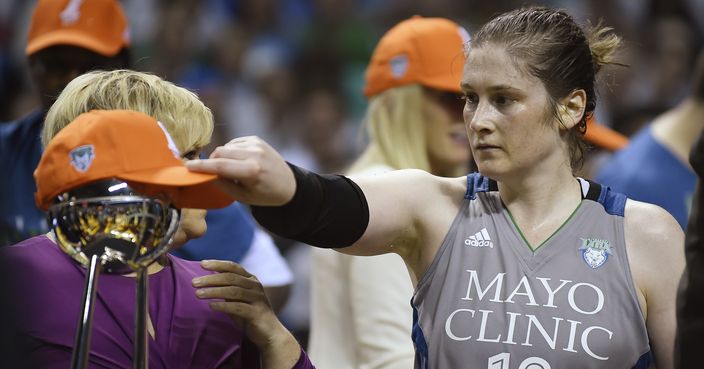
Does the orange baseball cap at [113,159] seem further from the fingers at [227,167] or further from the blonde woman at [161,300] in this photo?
the blonde woman at [161,300]

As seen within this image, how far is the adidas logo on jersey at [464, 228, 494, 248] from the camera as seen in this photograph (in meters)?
2.28

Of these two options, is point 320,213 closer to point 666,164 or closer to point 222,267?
point 222,267

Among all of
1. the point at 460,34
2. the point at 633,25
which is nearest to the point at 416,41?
the point at 460,34

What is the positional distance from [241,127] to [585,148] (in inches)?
189

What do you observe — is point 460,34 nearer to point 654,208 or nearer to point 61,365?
point 654,208

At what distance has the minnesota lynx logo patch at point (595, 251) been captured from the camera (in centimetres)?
224

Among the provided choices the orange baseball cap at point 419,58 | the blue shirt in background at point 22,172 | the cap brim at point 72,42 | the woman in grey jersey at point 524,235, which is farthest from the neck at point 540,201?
the cap brim at point 72,42

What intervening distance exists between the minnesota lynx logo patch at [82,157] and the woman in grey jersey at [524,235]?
46cm

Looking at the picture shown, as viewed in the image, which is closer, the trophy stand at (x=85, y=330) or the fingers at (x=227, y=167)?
the trophy stand at (x=85, y=330)

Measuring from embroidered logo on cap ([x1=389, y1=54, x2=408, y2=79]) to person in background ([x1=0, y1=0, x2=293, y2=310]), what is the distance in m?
0.62

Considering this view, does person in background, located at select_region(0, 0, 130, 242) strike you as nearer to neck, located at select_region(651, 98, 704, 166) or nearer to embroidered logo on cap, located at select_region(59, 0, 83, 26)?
embroidered logo on cap, located at select_region(59, 0, 83, 26)

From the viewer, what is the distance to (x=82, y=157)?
1764 mm

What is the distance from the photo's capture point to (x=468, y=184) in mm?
2406

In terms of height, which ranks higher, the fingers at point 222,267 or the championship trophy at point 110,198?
the championship trophy at point 110,198
